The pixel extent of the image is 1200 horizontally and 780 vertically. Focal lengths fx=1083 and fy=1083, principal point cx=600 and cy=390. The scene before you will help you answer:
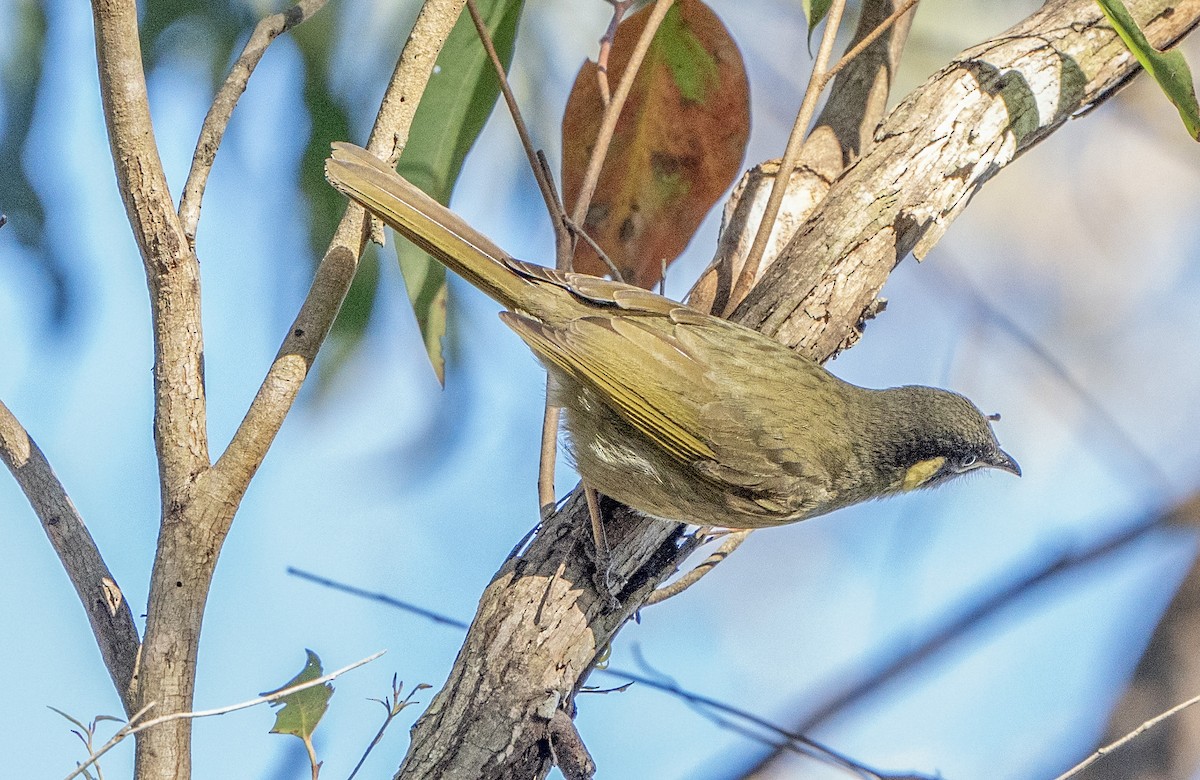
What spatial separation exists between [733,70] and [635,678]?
6.23ft

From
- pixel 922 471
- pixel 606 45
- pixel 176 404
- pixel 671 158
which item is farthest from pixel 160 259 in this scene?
pixel 922 471

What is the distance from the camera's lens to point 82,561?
7.16 ft

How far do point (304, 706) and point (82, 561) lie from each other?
1.84ft

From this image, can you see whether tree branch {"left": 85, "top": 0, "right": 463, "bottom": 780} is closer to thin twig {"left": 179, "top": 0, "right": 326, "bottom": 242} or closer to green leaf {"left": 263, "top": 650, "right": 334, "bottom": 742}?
thin twig {"left": 179, "top": 0, "right": 326, "bottom": 242}

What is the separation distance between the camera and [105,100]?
213cm

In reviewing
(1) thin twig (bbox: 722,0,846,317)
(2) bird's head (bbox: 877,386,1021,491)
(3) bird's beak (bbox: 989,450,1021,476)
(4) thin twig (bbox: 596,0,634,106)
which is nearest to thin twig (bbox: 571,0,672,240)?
(4) thin twig (bbox: 596,0,634,106)

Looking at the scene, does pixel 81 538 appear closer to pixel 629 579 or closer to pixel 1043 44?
pixel 629 579

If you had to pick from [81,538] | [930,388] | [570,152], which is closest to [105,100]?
[81,538]

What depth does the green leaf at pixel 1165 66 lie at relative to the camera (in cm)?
249

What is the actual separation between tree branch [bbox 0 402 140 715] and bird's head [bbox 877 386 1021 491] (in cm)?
199

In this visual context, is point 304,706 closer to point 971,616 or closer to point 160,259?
point 160,259

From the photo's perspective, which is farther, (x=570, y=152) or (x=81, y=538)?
(x=570, y=152)

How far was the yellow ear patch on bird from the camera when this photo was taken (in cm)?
309

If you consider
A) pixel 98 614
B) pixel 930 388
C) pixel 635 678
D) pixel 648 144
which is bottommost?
pixel 635 678
